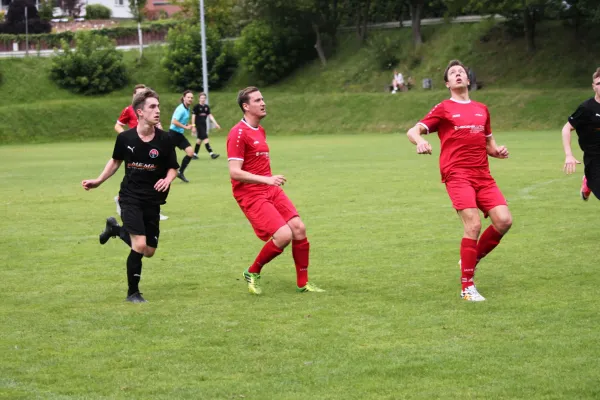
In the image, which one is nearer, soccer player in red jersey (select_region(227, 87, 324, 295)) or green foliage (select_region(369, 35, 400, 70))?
soccer player in red jersey (select_region(227, 87, 324, 295))

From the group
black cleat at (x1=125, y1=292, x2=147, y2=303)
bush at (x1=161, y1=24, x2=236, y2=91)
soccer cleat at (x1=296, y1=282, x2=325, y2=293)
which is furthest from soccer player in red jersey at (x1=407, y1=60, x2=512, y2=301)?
bush at (x1=161, y1=24, x2=236, y2=91)

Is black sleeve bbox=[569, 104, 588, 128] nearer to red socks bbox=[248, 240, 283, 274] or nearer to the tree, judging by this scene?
red socks bbox=[248, 240, 283, 274]

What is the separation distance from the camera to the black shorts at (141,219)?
347 inches

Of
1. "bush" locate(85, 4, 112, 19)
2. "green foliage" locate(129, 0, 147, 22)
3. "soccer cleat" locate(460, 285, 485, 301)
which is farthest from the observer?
"bush" locate(85, 4, 112, 19)

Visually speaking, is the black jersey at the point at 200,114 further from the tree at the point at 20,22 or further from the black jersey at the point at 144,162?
the tree at the point at 20,22

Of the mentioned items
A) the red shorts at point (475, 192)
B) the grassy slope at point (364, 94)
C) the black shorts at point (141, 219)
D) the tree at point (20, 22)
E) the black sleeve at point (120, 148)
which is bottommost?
the grassy slope at point (364, 94)

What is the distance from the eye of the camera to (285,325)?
771 cm

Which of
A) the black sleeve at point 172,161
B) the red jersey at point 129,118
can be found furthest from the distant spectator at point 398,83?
the black sleeve at point 172,161

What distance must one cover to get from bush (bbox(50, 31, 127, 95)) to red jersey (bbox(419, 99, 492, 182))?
183 feet

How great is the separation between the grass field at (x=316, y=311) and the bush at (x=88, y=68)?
48.1m

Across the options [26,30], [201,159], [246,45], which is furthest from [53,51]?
[201,159]

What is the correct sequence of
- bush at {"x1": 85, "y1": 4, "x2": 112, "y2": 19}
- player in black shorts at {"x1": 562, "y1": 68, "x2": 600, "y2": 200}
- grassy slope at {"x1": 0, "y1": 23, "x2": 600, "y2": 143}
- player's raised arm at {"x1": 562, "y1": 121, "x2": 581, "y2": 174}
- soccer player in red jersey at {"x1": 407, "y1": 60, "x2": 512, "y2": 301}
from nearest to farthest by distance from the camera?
soccer player in red jersey at {"x1": 407, "y1": 60, "x2": 512, "y2": 301} → player's raised arm at {"x1": 562, "y1": 121, "x2": 581, "y2": 174} → player in black shorts at {"x1": 562, "y1": 68, "x2": 600, "y2": 200} → grassy slope at {"x1": 0, "y1": 23, "x2": 600, "y2": 143} → bush at {"x1": 85, "y1": 4, "x2": 112, "y2": 19}

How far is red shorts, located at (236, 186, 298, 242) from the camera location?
29.6 feet

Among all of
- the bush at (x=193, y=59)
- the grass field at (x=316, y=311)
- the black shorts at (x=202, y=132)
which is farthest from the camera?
the bush at (x=193, y=59)
